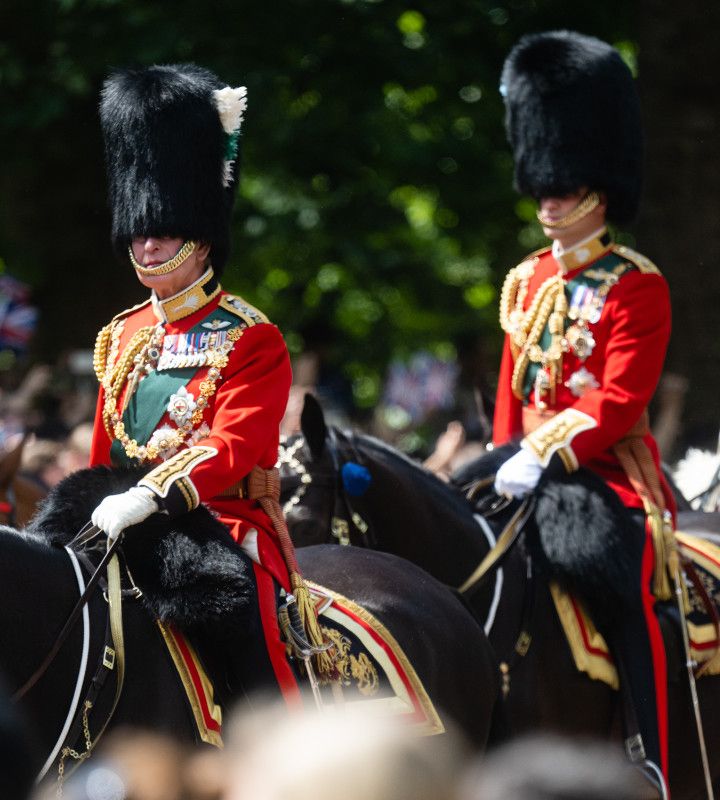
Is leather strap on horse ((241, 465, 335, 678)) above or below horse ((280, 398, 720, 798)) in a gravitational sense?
above

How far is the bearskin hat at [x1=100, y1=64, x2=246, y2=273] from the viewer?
446 cm

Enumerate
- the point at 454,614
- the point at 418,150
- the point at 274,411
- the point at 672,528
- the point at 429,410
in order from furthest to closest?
the point at 429,410 < the point at 418,150 < the point at 672,528 < the point at 454,614 < the point at 274,411

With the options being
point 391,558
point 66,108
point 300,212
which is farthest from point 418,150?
point 391,558

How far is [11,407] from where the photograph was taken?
933 cm

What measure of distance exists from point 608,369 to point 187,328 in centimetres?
200

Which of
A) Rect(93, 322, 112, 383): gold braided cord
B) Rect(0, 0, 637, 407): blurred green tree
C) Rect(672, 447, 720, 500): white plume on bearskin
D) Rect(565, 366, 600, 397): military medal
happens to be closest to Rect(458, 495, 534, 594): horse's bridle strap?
Rect(565, 366, 600, 397): military medal

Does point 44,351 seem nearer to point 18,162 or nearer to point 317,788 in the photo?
point 18,162

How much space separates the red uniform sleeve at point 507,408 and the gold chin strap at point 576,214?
0.50 m

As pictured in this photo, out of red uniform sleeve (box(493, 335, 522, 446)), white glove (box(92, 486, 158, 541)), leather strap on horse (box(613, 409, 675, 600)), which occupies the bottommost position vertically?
leather strap on horse (box(613, 409, 675, 600))

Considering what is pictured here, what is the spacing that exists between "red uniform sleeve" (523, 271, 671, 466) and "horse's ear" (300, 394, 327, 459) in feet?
2.56

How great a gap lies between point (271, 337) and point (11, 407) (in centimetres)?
526

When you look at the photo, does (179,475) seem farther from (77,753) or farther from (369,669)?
(369,669)

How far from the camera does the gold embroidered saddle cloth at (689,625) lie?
18.2ft

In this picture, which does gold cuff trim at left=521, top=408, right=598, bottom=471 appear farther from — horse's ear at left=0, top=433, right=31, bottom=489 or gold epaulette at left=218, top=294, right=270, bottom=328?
horse's ear at left=0, top=433, right=31, bottom=489
